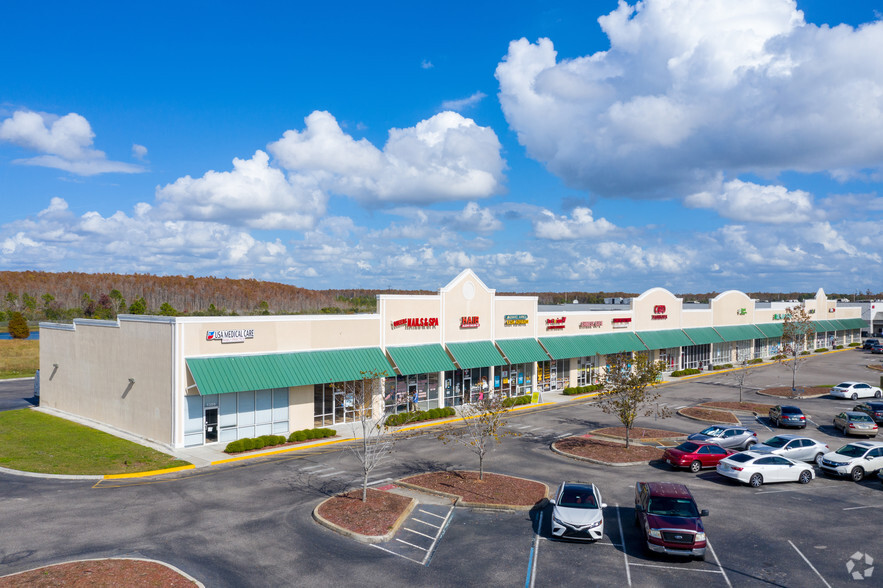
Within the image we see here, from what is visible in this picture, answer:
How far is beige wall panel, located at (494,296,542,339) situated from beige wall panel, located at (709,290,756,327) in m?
32.6

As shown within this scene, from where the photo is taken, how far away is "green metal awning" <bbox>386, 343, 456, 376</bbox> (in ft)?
134

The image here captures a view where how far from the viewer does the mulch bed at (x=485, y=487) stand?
77.5 ft

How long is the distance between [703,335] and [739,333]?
836 centimetres

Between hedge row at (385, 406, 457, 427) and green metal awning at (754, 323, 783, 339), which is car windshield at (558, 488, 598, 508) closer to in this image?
hedge row at (385, 406, 457, 427)

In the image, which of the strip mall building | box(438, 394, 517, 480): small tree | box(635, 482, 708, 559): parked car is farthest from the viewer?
the strip mall building

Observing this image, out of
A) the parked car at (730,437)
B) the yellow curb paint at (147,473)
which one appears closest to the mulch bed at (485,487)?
the yellow curb paint at (147,473)

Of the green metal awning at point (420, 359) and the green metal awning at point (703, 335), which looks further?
the green metal awning at point (703, 335)

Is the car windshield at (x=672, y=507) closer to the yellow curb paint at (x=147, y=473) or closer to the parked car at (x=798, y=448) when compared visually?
the parked car at (x=798, y=448)

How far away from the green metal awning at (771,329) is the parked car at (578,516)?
6792cm

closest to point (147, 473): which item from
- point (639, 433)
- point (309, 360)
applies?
point (309, 360)

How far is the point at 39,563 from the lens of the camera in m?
17.4

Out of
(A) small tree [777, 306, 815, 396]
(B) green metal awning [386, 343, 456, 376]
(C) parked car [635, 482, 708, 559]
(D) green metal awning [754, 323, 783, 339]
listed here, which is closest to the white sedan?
(C) parked car [635, 482, 708, 559]

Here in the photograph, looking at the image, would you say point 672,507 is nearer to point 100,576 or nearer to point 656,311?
point 100,576

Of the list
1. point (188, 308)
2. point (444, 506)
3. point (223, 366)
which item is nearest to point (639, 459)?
point (444, 506)
